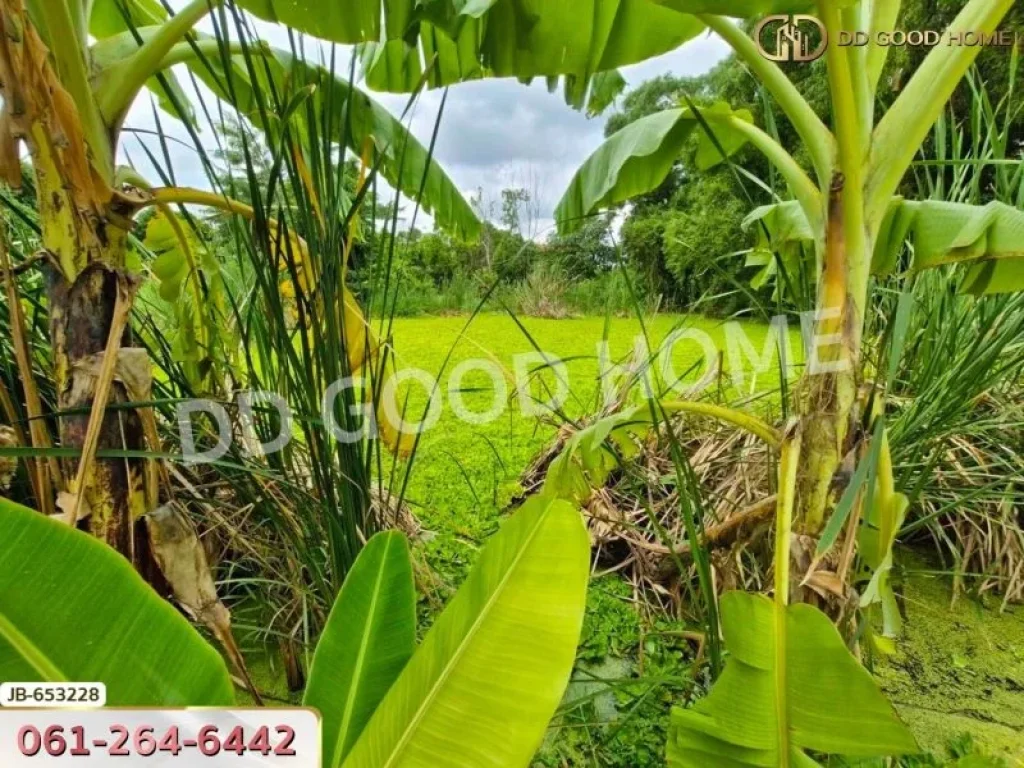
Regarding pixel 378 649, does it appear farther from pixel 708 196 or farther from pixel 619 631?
pixel 708 196

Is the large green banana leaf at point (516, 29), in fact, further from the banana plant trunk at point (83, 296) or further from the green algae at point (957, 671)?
the green algae at point (957, 671)

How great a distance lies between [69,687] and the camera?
27cm

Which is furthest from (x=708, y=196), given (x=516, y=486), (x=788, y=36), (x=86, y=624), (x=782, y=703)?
(x=86, y=624)

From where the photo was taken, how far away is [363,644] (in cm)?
34

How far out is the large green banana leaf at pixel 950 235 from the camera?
564 mm

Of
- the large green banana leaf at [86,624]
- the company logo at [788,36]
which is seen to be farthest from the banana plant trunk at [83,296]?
the company logo at [788,36]

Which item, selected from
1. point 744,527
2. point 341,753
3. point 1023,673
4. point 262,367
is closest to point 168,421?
point 262,367

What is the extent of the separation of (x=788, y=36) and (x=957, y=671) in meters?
0.84

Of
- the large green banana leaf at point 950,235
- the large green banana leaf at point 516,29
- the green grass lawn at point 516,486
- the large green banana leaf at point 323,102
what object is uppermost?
the large green banana leaf at point 516,29

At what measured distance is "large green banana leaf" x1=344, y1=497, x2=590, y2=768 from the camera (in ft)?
0.91

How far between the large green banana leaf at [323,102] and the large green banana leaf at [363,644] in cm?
35

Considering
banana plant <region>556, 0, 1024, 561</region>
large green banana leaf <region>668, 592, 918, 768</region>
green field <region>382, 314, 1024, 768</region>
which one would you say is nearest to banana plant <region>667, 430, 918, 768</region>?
large green banana leaf <region>668, 592, 918, 768</region>

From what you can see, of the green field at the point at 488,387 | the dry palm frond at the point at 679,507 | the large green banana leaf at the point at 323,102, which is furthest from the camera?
the green field at the point at 488,387

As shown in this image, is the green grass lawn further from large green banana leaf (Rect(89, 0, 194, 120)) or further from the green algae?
large green banana leaf (Rect(89, 0, 194, 120))
